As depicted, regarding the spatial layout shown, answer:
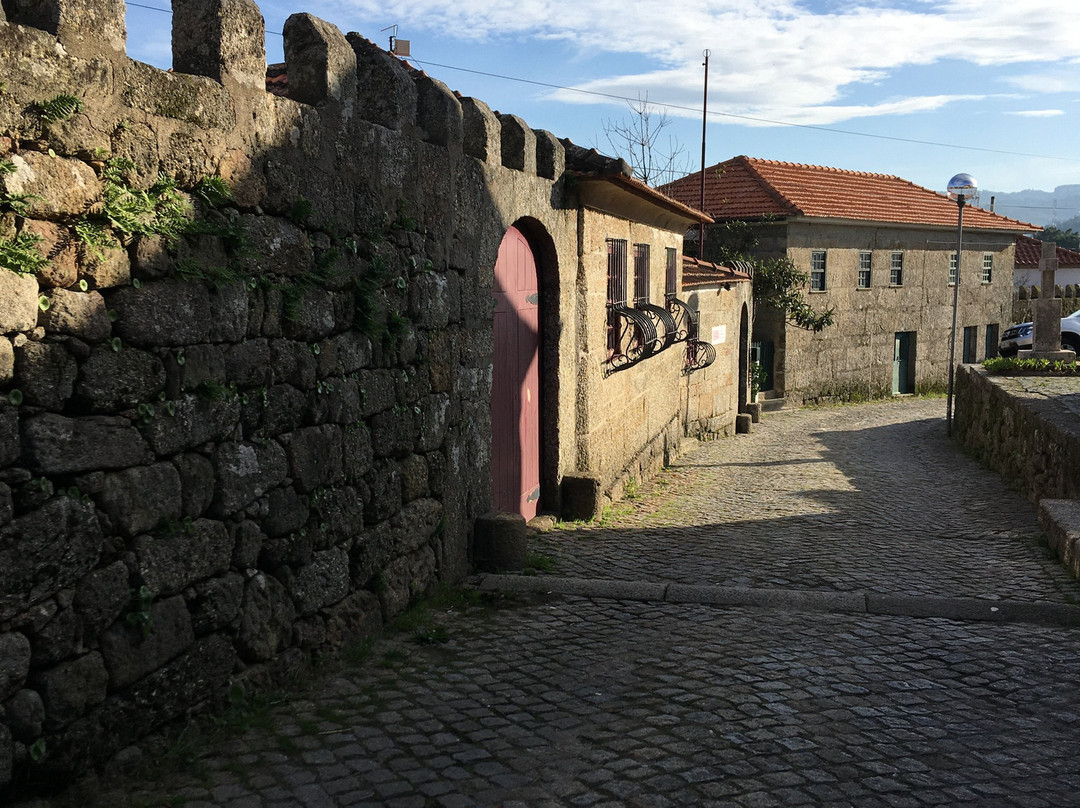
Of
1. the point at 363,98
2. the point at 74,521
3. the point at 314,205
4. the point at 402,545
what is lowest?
the point at 402,545

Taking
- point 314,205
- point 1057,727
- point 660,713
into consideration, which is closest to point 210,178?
point 314,205

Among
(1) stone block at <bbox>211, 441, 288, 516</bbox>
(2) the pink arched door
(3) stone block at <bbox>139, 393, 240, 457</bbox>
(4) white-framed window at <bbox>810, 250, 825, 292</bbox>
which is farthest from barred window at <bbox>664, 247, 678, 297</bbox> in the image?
(3) stone block at <bbox>139, 393, 240, 457</bbox>

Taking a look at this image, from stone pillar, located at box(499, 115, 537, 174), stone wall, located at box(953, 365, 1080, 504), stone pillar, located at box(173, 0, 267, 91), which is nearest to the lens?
stone pillar, located at box(173, 0, 267, 91)

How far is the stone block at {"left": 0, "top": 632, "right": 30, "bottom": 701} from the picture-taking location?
277 cm

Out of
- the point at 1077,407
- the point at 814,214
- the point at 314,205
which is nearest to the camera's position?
the point at 314,205

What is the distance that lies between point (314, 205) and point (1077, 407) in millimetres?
9360

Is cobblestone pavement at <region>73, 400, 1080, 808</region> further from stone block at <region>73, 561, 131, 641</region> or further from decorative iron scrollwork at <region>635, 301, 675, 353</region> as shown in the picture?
decorative iron scrollwork at <region>635, 301, 675, 353</region>

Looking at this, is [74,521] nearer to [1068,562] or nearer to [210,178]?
[210,178]

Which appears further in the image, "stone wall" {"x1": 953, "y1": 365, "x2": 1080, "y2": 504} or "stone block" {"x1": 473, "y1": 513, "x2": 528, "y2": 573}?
"stone wall" {"x1": 953, "y1": 365, "x2": 1080, "y2": 504}

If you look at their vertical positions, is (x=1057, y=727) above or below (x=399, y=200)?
below

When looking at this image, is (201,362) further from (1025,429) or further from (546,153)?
(1025,429)

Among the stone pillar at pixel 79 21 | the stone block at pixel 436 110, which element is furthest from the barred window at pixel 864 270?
the stone pillar at pixel 79 21

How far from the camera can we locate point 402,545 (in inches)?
210

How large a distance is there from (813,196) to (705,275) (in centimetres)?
862
